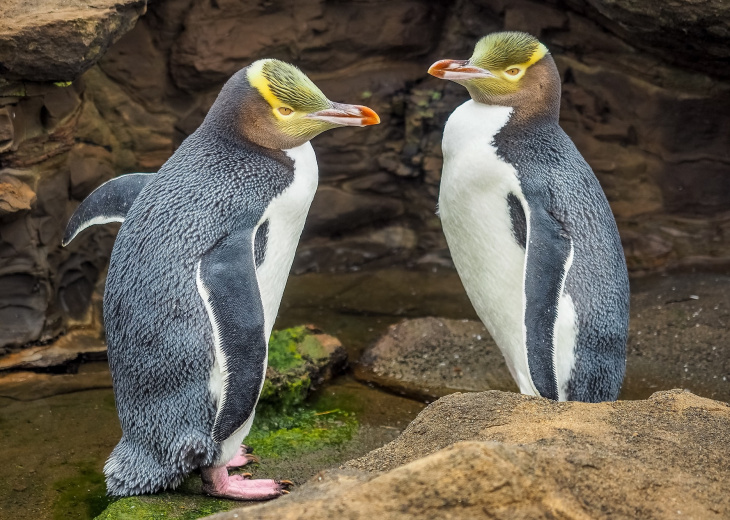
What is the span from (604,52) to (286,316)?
2.29 m

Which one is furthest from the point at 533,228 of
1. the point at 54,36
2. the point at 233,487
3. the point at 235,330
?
the point at 54,36

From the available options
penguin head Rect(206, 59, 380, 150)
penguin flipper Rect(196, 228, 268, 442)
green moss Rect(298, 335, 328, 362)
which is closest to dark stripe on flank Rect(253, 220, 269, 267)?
penguin flipper Rect(196, 228, 268, 442)

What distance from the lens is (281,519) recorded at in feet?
7.51

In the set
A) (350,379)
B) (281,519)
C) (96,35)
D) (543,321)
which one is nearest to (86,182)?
(96,35)

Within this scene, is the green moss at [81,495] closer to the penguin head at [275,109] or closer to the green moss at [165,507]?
the green moss at [165,507]

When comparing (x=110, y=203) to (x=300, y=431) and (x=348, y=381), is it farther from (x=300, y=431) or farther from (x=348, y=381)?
(x=348, y=381)

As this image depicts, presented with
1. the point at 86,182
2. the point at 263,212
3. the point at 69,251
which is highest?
the point at 263,212

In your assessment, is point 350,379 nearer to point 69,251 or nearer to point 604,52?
point 69,251

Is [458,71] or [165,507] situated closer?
[165,507]

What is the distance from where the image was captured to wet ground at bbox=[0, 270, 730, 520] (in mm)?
3707

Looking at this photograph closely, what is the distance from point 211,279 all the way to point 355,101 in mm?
2901

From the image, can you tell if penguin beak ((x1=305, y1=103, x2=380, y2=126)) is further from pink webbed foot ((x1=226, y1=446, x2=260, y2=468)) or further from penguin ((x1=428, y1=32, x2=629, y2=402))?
pink webbed foot ((x1=226, y1=446, x2=260, y2=468))

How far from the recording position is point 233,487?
11.2 feet

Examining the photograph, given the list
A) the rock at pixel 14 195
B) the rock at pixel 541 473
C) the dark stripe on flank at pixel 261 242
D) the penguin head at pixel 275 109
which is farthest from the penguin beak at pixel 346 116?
the rock at pixel 14 195
